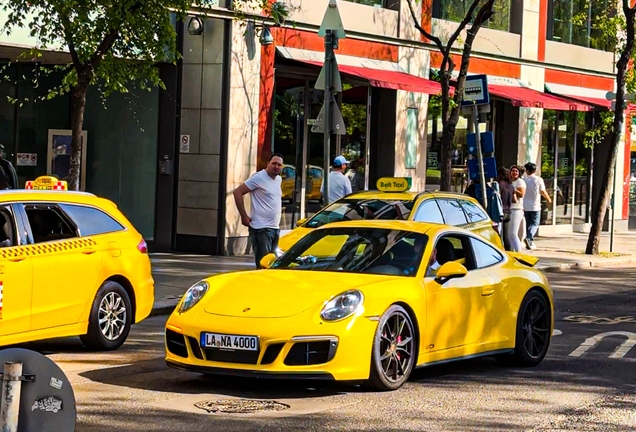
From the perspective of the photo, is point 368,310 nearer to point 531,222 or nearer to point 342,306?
point 342,306

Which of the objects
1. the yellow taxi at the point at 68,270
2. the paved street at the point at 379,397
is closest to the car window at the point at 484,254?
the paved street at the point at 379,397

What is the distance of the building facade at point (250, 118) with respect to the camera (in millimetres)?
21609

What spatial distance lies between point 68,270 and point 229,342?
98.1 inches

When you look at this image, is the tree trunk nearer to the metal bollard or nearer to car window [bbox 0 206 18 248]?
car window [bbox 0 206 18 248]

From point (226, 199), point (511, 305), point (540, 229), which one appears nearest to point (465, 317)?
point (511, 305)

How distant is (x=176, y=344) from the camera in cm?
885

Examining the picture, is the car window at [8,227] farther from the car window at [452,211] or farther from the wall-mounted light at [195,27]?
the wall-mounted light at [195,27]

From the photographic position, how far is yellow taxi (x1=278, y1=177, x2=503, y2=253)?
1562 cm

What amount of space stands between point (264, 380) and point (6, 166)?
8.35 metres

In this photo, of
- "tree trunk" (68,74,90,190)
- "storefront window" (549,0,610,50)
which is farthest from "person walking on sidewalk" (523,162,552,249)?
"tree trunk" (68,74,90,190)

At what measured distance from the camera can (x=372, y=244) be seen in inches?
387

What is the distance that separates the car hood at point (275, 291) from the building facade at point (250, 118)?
999 centimetres

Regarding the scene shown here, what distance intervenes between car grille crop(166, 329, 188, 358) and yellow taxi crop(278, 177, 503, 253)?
6626 millimetres

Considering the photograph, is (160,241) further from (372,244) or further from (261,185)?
(372,244)
